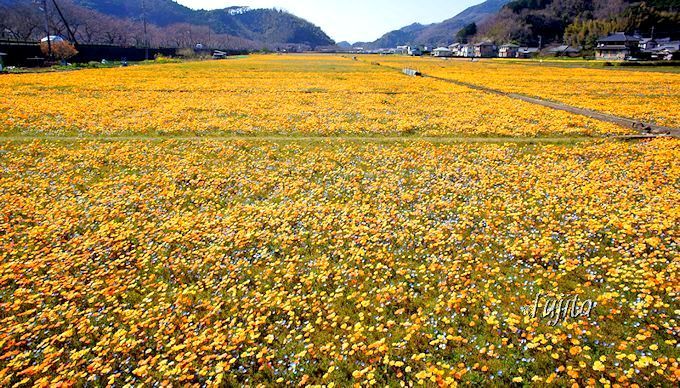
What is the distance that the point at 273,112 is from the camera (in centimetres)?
2597

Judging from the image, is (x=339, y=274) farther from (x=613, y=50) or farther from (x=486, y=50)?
(x=486, y=50)

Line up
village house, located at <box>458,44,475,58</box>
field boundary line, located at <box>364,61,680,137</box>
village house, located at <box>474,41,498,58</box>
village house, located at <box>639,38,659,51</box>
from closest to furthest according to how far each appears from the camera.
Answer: field boundary line, located at <box>364,61,680,137</box>, village house, located at <box>639,38,659,51</box>, village house, located at <box>474,41,498,58</box>, village house, located at <box>458,44,475,58</box>

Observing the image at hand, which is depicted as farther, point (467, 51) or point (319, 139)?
point (467, 51)

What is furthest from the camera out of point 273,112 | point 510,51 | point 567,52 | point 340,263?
point 510,51

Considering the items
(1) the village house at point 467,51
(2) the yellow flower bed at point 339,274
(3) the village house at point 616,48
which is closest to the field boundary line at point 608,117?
(2) the yellow flower bed at point 339,274

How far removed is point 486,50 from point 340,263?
175407 millimetres

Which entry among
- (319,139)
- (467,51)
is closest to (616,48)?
(467,51)

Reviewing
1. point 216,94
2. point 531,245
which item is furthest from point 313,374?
point 216,94

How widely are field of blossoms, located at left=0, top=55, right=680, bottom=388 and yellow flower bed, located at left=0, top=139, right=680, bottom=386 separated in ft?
0.13

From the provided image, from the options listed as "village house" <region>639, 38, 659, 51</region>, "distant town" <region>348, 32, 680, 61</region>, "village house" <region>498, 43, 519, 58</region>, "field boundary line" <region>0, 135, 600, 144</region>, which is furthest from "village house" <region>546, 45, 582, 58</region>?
"field boundary line" <region>0, 135, 600, 144</region>

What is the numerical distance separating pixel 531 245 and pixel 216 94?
3238 cm

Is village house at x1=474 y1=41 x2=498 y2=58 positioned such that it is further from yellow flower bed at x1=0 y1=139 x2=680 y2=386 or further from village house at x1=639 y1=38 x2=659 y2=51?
yellow flower bed at x1=0 y1=139 x2=680 y2=386

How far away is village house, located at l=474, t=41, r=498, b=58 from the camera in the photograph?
161 meters

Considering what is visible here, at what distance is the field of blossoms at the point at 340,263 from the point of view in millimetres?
5633
